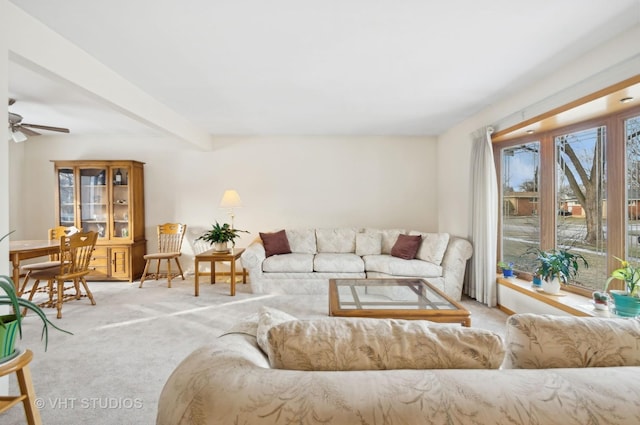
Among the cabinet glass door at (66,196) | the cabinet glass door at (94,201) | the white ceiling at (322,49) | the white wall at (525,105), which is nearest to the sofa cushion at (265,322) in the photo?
the white ceiling at (322,49)

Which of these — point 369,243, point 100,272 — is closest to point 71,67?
point 100,272

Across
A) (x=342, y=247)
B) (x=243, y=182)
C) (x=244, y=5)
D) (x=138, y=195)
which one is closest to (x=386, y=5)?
(x=244, y=5)

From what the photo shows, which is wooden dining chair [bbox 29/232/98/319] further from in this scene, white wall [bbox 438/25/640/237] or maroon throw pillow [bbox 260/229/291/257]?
white wall [bbox 438/25/640/237]

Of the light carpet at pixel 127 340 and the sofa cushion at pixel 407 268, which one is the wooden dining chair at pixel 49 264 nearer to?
the light carpet at pixel 127 340

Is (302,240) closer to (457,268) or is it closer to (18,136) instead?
(457,268)

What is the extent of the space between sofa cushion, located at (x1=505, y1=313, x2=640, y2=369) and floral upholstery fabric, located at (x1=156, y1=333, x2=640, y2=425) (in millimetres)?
93

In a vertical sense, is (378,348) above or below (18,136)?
below

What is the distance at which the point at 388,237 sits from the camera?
15.1 ft

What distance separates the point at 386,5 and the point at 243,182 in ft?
12.5

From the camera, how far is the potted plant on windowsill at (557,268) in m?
2.69

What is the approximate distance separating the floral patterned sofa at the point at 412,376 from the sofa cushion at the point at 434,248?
3.03 m

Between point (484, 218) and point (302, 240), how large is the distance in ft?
8.58

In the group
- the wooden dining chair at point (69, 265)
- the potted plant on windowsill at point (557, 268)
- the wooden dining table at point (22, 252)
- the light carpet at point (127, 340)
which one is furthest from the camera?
the wooden dining chair at point (69, 265)

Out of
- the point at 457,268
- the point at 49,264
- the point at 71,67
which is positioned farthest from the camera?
the point at 457,268
